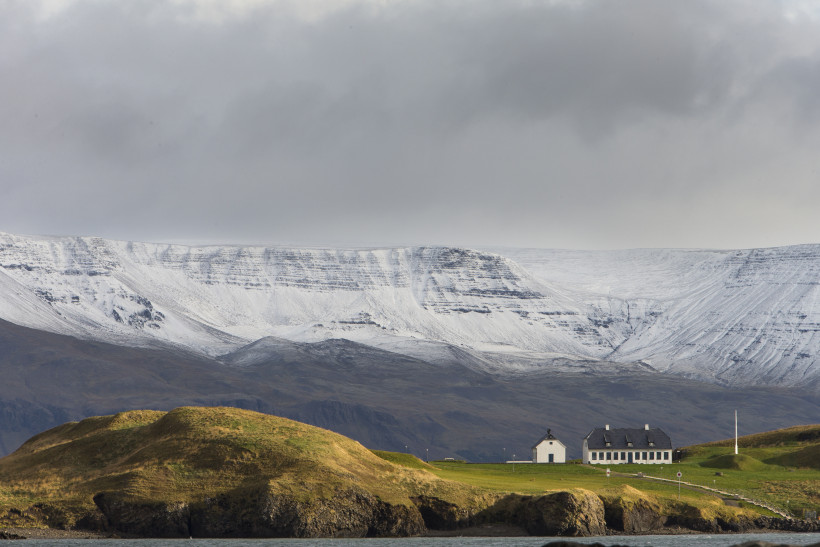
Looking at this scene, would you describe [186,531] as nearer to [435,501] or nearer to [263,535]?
[263,535]

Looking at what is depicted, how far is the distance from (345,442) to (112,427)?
80.9 feet

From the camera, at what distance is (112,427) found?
147 metres

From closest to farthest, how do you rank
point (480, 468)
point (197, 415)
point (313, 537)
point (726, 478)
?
point (313, 537), point (197, 415), point (726, 478), point (480, 468)

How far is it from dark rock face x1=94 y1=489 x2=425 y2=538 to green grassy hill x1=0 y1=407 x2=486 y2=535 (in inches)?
14.6

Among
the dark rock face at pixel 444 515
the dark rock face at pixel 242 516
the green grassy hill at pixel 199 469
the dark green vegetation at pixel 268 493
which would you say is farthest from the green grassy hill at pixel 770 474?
the dark rock face at pixel 242 516

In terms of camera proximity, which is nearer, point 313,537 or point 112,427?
point 313,537

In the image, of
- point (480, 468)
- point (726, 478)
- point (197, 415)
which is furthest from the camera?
point (480, 468)

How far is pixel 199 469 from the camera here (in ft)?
434

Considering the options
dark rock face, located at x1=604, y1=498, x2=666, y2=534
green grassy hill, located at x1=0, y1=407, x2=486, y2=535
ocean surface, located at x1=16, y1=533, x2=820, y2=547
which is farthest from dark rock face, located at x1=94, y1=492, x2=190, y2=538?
dark rock face, located at x1=604, y1=498, x2=666, y2=534

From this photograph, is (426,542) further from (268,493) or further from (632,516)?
(632,516)

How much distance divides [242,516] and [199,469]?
809 cm

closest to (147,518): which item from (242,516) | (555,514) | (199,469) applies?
(199,469)

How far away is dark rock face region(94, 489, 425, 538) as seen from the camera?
125875mm

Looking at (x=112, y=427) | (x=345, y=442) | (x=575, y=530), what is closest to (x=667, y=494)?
(x=575, y=530)
